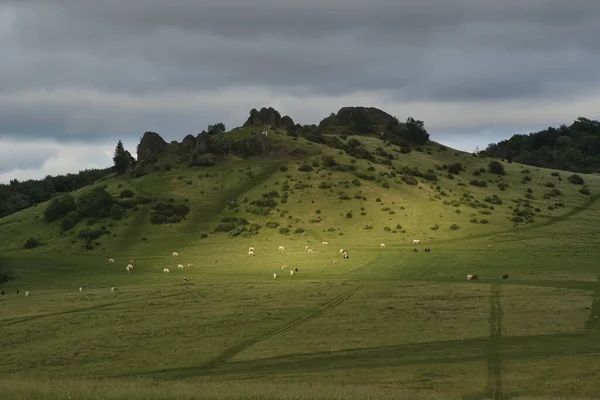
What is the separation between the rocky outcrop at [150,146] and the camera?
598ft

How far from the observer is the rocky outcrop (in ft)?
598

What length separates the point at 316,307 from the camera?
2440 inches

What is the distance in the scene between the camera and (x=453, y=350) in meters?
42.7

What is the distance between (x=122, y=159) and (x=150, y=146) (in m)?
9.68

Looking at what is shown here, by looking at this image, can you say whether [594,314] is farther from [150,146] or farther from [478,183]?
[150,146]

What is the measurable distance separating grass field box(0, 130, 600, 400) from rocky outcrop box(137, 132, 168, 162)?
3810 cm

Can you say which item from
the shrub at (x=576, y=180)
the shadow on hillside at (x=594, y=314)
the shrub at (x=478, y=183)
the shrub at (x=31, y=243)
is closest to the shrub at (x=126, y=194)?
the shrub at (x=31, y=243)

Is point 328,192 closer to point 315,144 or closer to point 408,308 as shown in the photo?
point 315,144

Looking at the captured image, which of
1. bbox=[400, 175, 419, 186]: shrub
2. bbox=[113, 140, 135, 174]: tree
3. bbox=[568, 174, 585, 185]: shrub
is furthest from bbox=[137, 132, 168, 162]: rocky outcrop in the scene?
bbox=[568, 174, 585, 185]: shrub

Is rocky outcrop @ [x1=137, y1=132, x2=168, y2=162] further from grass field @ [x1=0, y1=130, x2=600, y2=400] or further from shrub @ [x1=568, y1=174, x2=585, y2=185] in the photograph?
shrub @ [x1=568, y1=174, x2=585, y2=185]

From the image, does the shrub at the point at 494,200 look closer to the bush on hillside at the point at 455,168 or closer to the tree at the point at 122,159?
the bush on hillside at the point at 455,168

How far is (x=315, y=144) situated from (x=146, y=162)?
5171 centimetres

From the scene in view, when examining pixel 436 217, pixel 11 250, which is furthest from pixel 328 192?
pixel 11 250

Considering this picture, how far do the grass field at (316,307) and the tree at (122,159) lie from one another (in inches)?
1563
